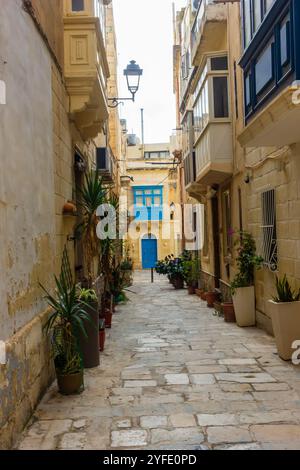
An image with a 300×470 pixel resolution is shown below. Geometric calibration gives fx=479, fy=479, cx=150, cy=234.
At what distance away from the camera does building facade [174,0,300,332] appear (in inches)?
209

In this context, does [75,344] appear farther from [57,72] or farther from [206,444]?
[57,72]

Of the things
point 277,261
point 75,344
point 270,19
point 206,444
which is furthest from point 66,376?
point 270,19

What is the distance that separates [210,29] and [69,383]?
816 centimetres

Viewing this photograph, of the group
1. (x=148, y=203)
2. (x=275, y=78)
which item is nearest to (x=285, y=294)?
(x=275, y=78)

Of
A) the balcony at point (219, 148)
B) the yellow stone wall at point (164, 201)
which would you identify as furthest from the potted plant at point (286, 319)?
the yellow stone wall at point (164, 201)

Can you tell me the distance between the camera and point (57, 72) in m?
6.24

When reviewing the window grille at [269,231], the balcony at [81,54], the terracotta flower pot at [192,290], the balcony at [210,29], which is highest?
the balcony at [210,29]

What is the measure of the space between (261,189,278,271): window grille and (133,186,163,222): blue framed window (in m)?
19.7

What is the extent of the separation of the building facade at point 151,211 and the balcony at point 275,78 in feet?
67.3

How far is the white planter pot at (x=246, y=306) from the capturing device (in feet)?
28.0

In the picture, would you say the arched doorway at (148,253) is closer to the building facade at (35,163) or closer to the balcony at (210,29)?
the balcony at (210,29)

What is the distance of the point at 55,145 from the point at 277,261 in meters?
3.64

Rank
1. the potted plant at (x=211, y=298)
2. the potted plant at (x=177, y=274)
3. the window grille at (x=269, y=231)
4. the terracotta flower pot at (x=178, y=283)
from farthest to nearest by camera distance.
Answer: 1. the terracotta flower pot at (x=178, y=283)
2. the potted plant at (x=177, y=274)
3. the potted plant at (x=211, y=298)
4. the window grille at (x=269, y=231)

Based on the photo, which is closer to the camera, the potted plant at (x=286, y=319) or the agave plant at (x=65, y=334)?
the agave plant at (x=65, y=334)
